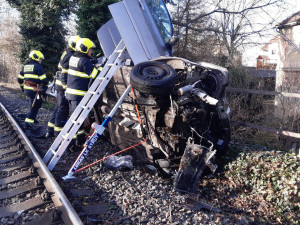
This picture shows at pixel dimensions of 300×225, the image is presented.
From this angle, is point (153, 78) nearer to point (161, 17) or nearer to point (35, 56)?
point (161, 17)

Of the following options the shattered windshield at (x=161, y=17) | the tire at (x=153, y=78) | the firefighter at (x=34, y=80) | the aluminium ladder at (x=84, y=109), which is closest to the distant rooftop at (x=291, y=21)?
the shattered windshield at (x=161, y=17)

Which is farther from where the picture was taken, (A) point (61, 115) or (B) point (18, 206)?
(A) point (61, 115)

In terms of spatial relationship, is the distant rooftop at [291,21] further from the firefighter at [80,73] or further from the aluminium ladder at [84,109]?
the firefighter at [80,73]

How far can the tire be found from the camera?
3.70 metres

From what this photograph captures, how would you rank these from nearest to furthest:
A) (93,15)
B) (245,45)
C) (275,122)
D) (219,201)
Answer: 1. (219,201)
2. (275,122)
3. (93,15)
4. (245,45)

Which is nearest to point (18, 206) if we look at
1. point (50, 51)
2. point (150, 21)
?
point (150, 21)

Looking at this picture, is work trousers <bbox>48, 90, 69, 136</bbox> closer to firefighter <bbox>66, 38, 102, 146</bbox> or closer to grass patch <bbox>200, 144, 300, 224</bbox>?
firefighter <bbox>66, 38, 102, 146</bbox>

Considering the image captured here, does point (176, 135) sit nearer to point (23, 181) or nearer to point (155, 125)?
point (155, 125)

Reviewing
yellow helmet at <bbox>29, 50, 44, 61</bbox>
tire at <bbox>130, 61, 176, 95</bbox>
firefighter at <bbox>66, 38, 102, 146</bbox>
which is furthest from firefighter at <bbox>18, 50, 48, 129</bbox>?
tire at <bbox>130, 61, 176, 95</bbox>

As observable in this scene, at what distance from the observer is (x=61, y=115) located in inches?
219

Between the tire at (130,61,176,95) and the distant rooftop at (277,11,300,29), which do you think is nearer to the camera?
the tire at (130,61,176,95)

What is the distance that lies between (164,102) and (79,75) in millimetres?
1962

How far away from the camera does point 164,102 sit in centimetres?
402

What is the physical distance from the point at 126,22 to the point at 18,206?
344 centimetres
